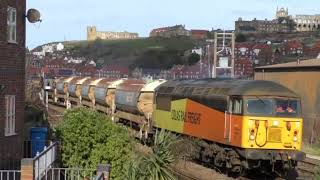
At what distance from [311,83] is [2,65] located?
21.3 meters

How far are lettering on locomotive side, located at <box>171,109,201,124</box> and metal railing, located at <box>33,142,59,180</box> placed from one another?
852 centimetres

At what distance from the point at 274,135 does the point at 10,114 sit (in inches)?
344

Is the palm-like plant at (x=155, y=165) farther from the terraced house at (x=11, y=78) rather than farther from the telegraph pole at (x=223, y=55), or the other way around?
the telegraph pole at (x=223, y=55)

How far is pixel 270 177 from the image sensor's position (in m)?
23.1

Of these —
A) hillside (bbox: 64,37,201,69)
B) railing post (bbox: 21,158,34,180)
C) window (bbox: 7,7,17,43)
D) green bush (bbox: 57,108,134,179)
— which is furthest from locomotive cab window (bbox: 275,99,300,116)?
hillside (bbox: 64,37,201,69)

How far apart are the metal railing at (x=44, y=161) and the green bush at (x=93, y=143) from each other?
0.47 meters

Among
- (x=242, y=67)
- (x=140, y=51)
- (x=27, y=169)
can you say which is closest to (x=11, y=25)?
(x=27, y=169)

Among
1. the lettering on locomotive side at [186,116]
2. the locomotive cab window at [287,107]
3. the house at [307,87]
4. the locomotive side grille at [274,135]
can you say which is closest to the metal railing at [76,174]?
the locomotive side grille at [274,135]

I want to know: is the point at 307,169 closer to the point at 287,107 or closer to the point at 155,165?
the point at 287,107

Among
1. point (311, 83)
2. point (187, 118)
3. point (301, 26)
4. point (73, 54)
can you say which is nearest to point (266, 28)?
point (301, 26)

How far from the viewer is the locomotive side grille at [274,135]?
69.8 ft

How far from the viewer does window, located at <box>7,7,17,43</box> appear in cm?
2002

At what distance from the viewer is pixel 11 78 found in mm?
20219

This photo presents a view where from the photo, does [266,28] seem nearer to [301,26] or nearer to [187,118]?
[301,26]
